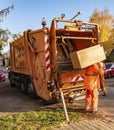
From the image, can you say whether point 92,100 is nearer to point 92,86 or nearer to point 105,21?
point 92,86

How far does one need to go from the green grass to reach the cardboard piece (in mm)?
1442

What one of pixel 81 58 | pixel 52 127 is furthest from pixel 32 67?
pixel 52 127

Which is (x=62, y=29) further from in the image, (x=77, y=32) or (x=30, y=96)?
(x=30, y=96)

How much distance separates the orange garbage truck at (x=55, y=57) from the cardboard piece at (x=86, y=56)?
1155mm

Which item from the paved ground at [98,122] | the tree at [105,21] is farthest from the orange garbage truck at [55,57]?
the tree at [105,21]

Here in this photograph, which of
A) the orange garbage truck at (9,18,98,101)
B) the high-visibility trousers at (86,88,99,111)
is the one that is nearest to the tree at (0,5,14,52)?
the orange garbage truck at (9,18,98,101)

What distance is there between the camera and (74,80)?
9.53 m

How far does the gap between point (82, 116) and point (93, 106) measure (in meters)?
0.60

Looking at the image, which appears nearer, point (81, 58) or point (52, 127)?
point (52, 127)

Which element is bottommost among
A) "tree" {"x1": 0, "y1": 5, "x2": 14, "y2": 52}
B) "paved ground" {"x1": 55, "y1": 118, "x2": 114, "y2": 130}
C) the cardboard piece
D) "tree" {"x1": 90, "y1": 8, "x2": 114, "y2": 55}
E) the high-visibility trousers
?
"paved ground" {"x1": 55, "y1": 118, "x2": 114, "y2": 130}

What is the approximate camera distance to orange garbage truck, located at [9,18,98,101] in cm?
898

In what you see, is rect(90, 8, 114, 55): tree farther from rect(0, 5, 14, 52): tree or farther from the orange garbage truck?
the orange garbage truck

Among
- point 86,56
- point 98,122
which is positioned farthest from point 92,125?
point 86,56

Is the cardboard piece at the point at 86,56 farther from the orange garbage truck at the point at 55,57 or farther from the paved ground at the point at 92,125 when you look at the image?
the paved ground at the point at 92,125
